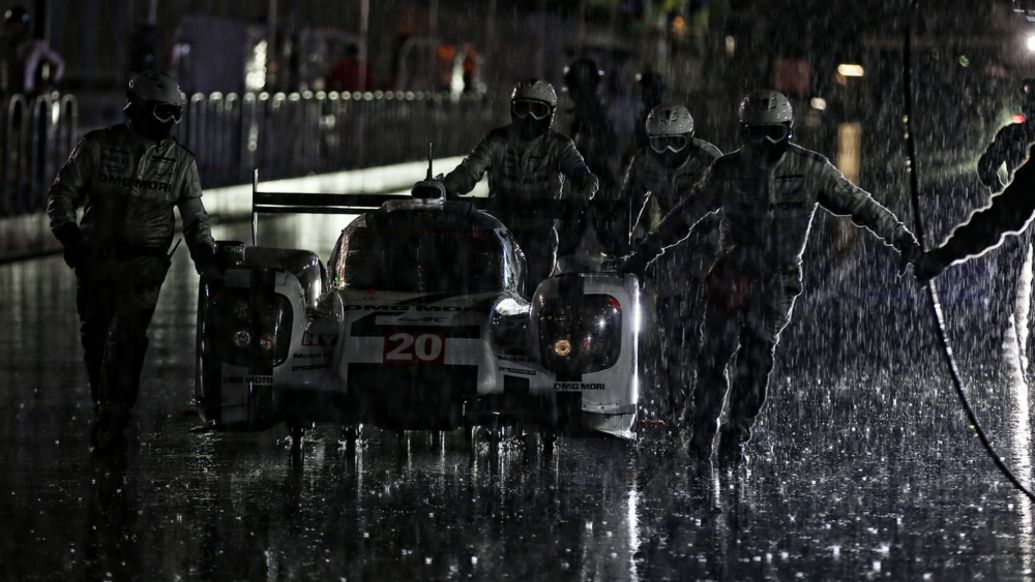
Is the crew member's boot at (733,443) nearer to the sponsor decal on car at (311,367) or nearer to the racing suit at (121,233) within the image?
the sponsor decal on car at (311,367)

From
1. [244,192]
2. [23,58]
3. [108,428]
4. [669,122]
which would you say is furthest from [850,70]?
[108,428]

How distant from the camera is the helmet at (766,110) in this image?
950 centimetres

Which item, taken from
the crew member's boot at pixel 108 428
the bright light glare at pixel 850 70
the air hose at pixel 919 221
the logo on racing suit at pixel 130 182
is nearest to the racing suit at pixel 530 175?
the logo on racing suit at pixel 130 182

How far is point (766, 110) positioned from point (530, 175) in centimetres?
222

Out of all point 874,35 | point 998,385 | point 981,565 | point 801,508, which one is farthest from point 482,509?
point 874,35

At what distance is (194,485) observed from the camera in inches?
341

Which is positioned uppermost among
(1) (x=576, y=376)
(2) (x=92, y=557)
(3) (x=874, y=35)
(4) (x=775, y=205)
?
(3) (x=874, y=35)

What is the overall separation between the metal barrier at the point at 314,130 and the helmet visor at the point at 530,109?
47.8 feet

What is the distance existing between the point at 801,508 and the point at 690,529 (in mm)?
657

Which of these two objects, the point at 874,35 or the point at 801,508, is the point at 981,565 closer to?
the point at 801,508

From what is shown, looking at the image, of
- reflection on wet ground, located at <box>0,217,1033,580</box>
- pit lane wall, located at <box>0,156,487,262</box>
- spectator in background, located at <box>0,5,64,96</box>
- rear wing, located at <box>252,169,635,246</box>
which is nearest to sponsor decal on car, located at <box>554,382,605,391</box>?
reflection on wet ground, located at <box>0,217,1033,580</box>

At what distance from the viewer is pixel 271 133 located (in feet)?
96.1

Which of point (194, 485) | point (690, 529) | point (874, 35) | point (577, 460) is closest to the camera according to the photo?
point (690, 529)

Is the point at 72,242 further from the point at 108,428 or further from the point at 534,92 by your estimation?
the point at 534,92
